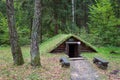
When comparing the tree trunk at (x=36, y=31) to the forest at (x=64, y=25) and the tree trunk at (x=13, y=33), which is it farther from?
the forest at (x=64, y=25)

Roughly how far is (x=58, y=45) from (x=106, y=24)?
27.4 ft

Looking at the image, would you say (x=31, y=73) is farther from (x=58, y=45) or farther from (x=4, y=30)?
(x=4, y=30)

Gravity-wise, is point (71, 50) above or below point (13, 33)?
below

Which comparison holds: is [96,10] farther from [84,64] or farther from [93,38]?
[84,64]

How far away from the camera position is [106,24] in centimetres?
2656

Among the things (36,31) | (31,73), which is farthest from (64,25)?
(31,73)

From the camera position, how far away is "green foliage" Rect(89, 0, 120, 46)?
84.1 feet

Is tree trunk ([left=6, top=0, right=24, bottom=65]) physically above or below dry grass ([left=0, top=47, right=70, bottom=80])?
above

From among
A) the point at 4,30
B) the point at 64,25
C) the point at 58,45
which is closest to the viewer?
the point at 58,45

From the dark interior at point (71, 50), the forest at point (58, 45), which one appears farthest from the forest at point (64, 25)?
the dark interior at point (71, 50)

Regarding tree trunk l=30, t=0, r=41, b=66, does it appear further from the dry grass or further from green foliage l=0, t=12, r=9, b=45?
green foliage l=0, t=12, r=9, b=45

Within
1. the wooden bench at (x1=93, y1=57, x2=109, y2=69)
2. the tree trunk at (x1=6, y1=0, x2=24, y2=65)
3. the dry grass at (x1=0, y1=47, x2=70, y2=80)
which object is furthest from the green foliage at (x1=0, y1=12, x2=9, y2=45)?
the wooden bench at (x1=93, y1=57, x2=109, y2=69)

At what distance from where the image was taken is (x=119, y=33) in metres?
25.1

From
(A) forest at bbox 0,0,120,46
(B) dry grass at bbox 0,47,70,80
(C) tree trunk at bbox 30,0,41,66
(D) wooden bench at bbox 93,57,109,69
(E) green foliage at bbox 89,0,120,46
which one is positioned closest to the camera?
A: (B) dry grass at bbox 0,47,70,80
